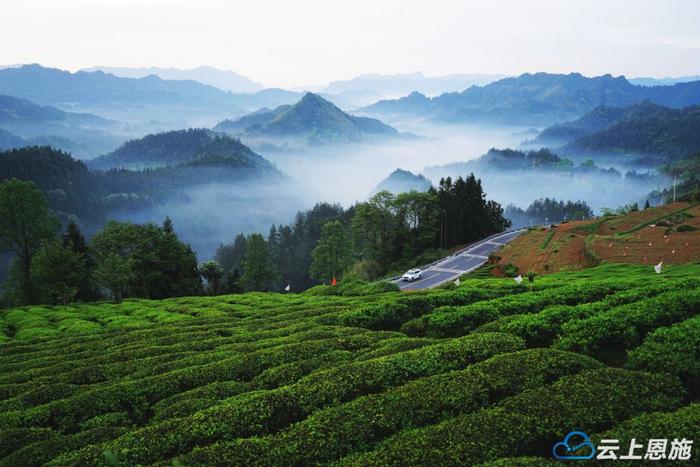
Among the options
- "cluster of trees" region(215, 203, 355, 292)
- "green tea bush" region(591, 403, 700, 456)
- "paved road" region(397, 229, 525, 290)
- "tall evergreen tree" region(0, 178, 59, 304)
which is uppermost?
"tall evergreen tree" region(0, 178, 59, 304)

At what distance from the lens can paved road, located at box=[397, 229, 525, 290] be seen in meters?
60.6

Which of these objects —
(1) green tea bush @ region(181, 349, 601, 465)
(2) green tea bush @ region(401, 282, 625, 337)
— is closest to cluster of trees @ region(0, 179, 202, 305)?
(2) green tea bush @ region(401, 282, 625, 337)

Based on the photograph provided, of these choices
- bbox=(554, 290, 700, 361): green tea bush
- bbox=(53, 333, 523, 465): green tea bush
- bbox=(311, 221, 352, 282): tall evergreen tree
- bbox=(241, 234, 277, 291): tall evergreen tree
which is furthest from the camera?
bbox=(311, 221, 352, 282): tall evergreen tree

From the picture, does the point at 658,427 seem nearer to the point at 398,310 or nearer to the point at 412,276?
the point at 398,310

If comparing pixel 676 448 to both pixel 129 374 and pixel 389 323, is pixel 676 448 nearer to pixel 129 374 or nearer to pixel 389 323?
pixel 389 323

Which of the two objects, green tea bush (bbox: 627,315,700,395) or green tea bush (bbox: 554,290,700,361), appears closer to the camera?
green tea bush (bbox: 627,315,700,395)

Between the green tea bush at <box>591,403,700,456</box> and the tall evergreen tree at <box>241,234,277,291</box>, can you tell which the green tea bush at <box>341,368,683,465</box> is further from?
the tall evergreen tree at <box>241,234,277,291</box>

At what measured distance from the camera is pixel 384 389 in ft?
44.9

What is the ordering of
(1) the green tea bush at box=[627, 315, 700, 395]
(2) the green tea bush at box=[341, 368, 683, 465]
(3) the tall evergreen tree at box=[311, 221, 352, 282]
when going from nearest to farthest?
(2) the green tea bush at box=[341, 368, 683, 465], (1) the green tea bush at box=[627, 315, 700, 395], (3) the tall evergreen tree at box=[311, 221, 352, 282]

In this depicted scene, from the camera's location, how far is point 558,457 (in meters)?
10.0

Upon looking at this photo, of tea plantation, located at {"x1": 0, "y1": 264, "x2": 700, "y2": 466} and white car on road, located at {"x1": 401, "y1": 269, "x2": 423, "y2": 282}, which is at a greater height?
tea plantation, located at {"x1": 0, "y1": 264, "x2": 700, "y2": 466}

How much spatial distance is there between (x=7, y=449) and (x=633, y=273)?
40.5 meters
